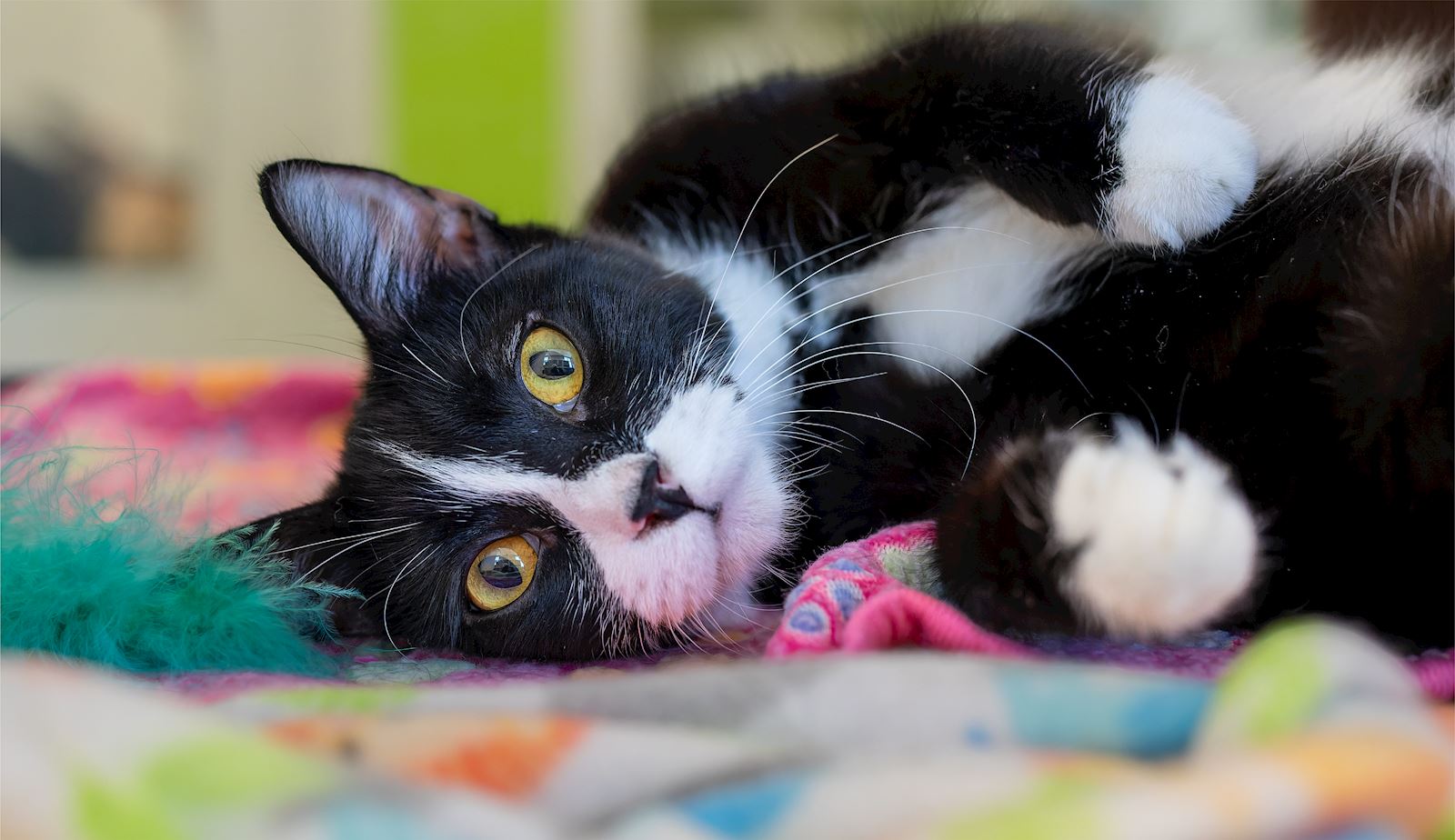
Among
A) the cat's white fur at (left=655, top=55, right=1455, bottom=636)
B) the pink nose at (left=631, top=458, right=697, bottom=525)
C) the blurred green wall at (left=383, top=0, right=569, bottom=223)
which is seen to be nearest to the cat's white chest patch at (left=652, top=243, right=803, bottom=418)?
the cat's white fur at (left=655, top=55, right=1455, bottom=636)

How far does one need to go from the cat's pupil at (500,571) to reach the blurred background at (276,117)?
2339mm

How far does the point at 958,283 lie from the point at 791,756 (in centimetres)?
60

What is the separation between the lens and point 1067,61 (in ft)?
3.09

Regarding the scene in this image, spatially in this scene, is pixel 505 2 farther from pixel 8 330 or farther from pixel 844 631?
pixel 844 631

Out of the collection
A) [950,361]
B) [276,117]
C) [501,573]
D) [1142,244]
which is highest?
[276,117]

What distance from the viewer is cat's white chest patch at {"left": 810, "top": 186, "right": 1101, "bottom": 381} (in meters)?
0.95

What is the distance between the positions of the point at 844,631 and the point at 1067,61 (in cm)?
60

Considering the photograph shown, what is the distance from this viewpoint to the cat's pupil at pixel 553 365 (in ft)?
3.10

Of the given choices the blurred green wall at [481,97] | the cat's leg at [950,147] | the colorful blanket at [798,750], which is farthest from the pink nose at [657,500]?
the blurred green wall at [481,97]

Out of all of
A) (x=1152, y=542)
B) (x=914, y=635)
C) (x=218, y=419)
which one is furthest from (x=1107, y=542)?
(x=218, y=419)

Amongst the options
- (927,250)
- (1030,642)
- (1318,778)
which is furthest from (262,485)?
(1318,778)

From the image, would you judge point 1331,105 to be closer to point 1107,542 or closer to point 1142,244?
point 1142,244

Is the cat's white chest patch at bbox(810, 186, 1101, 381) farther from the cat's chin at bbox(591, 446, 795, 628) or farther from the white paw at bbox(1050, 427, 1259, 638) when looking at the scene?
the white paw at bbox(1050, 427, 1259, 638)

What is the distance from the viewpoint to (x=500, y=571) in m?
0.93
